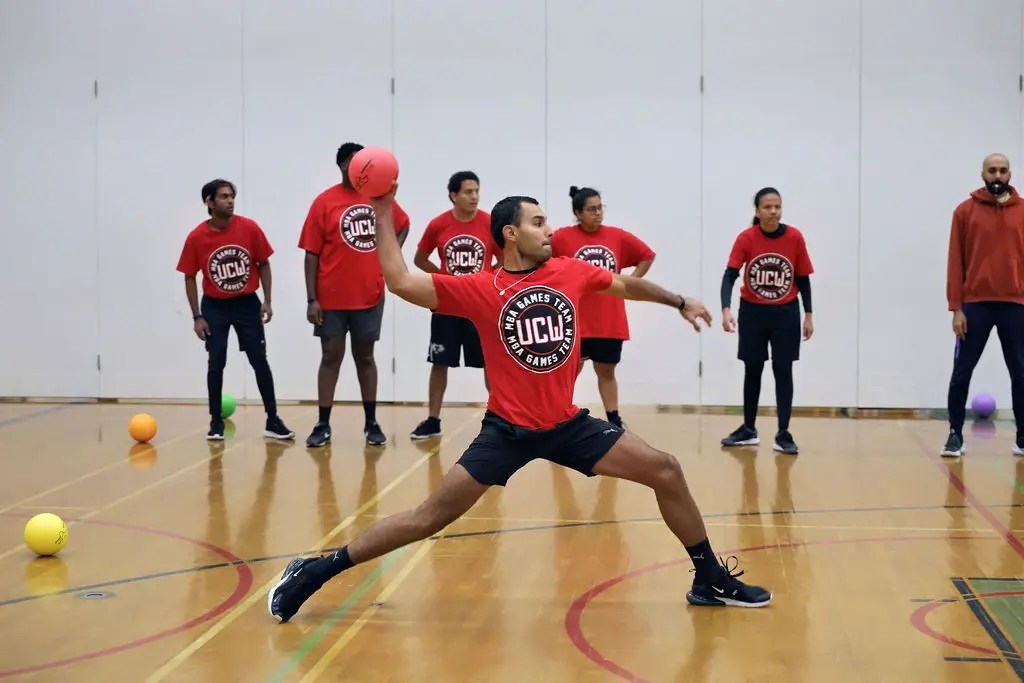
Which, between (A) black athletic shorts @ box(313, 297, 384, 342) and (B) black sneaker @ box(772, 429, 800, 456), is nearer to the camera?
(B) black sneaker @ box(772, 429, 800, 456)

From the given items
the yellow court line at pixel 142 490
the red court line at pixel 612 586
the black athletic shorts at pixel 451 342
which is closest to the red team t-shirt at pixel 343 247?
the black athletic shorts at pixel 451 342

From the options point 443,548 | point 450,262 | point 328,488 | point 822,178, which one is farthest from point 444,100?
point 443,548

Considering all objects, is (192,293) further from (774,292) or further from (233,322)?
(774,292)

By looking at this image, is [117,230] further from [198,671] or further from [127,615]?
[198,671]

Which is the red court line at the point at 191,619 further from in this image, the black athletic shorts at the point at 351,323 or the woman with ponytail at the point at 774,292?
the woman with ponytail at the point at 774,292

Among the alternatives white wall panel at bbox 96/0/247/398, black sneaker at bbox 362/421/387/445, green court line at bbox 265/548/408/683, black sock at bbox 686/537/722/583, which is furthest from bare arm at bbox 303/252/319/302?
black sock at bbox 686/537/722/583

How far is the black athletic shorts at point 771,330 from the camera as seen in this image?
9.48 meters

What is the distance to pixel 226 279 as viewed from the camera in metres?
9.86

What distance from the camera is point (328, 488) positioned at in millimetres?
8156

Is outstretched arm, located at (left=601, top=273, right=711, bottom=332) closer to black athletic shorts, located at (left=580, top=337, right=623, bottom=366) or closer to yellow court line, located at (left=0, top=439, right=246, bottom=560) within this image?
yellow court line, located at (left=0, top=439, right=246, bottom=560)

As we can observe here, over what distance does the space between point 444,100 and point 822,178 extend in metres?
3.64

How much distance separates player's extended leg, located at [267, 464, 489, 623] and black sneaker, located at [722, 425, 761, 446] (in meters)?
4.89

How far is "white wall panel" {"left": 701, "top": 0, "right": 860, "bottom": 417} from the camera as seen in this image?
1167 cm

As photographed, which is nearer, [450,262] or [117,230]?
[450,262]
